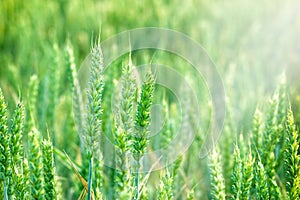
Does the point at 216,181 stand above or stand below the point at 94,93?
below

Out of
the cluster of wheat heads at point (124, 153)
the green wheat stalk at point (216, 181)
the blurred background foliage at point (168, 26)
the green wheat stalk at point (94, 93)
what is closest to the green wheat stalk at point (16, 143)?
the cluster of wheat heads at point (124, 153)

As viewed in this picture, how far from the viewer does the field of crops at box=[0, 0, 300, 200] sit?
940 mm

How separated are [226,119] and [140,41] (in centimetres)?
132

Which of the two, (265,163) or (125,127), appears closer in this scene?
(125,127)

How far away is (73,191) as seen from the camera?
1.50 metres

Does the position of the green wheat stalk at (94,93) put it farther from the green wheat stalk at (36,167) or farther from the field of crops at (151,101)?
the green wheat stalk at (36,167)

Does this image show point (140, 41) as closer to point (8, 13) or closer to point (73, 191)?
point (8, 13)

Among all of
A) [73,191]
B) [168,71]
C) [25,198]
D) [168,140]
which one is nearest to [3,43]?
[168,71]

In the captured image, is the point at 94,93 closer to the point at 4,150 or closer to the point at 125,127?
the point at 125,127

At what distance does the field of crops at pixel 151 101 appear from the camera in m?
0.94

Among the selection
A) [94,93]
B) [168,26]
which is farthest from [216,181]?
[168,26]

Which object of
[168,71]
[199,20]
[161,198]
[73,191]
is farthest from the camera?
[199,20]

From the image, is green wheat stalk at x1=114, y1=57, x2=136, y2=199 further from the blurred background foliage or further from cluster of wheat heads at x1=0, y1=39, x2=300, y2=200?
the blurred background foliage

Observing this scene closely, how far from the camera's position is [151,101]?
3.02ft
